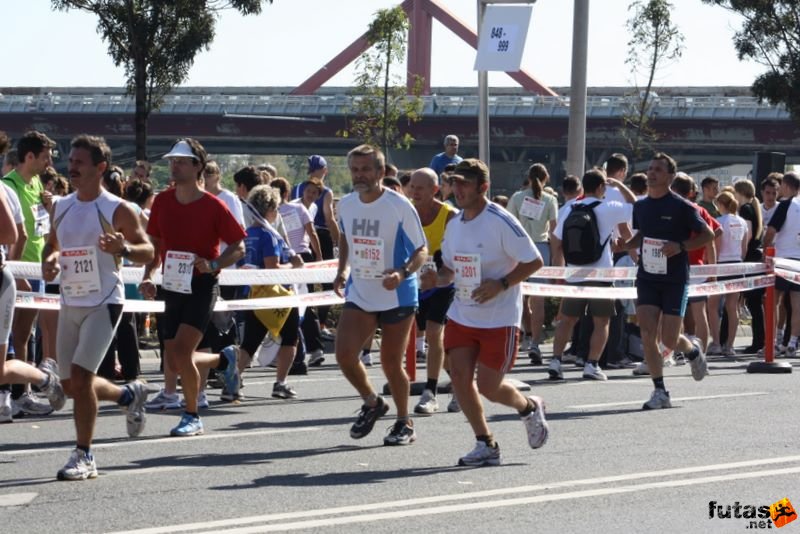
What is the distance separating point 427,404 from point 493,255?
2.84m

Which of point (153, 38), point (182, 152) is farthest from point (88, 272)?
point (153, 38)

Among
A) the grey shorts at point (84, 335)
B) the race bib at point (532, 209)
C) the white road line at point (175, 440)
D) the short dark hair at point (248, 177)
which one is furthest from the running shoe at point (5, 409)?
the race bib at point (532, 209)

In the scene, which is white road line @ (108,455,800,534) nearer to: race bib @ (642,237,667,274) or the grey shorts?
the grey shorts

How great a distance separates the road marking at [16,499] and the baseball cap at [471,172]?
2.97 meters

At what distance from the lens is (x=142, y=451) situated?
9.68 meters

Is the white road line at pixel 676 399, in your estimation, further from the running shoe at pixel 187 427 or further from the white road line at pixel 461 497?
the running shoe at pixel 187 427

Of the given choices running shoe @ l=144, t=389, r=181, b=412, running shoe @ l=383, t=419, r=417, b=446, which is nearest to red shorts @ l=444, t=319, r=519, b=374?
running shoe @ l=383, t=419, r=417, b=446

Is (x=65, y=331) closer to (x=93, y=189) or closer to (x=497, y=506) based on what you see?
(x=93, y=189)

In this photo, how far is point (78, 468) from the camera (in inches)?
332

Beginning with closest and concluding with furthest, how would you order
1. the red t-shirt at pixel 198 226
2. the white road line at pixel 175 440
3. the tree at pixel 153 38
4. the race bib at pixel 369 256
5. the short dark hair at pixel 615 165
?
the white road line at pixel 175 440 < the race bib at pixel 369 256 < the red t-shirt at pixel 198 226 < the short dark hair at pixel 615 165 < the tree at pixel 153 38

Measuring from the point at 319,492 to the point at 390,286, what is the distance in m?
1.81

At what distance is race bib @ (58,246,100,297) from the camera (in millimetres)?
8680

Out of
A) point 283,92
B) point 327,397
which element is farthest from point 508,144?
point 327,397

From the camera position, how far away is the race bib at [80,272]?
868 centimetres
